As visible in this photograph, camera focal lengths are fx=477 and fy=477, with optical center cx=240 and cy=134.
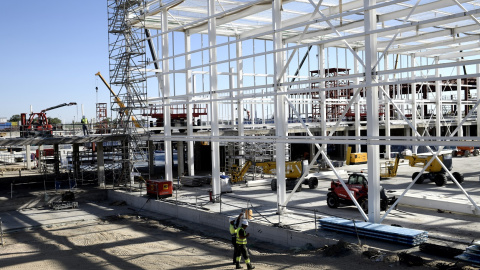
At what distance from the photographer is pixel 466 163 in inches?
1438

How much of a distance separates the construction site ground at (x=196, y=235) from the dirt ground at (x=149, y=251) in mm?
31

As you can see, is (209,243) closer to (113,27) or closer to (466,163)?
(113,27)

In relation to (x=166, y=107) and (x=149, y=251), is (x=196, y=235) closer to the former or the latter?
(x=149, y=251)

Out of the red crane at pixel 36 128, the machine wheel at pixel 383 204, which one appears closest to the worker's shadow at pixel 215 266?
the machine wheel at pixel 383 204

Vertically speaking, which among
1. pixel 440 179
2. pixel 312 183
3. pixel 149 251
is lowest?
pixel 149 251

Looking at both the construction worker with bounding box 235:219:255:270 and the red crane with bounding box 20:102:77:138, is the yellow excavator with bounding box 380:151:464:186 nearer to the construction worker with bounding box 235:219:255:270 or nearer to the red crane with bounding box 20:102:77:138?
the construction worker with bounding box 235:219:255:270

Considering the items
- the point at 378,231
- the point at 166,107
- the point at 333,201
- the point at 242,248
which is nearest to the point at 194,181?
the point at 166,107

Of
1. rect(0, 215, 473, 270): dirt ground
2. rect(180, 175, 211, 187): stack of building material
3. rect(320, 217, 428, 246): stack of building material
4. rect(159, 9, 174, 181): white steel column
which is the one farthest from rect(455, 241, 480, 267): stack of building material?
rect(180, 175, 211, 187): stack of building material

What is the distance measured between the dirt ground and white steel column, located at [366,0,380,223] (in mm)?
2471

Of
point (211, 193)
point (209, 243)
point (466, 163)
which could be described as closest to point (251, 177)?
point (211, 193)

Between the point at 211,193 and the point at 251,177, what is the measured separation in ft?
28.9

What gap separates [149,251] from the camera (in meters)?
16.3

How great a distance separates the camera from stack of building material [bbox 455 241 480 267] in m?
11.7

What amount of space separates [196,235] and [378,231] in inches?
287
